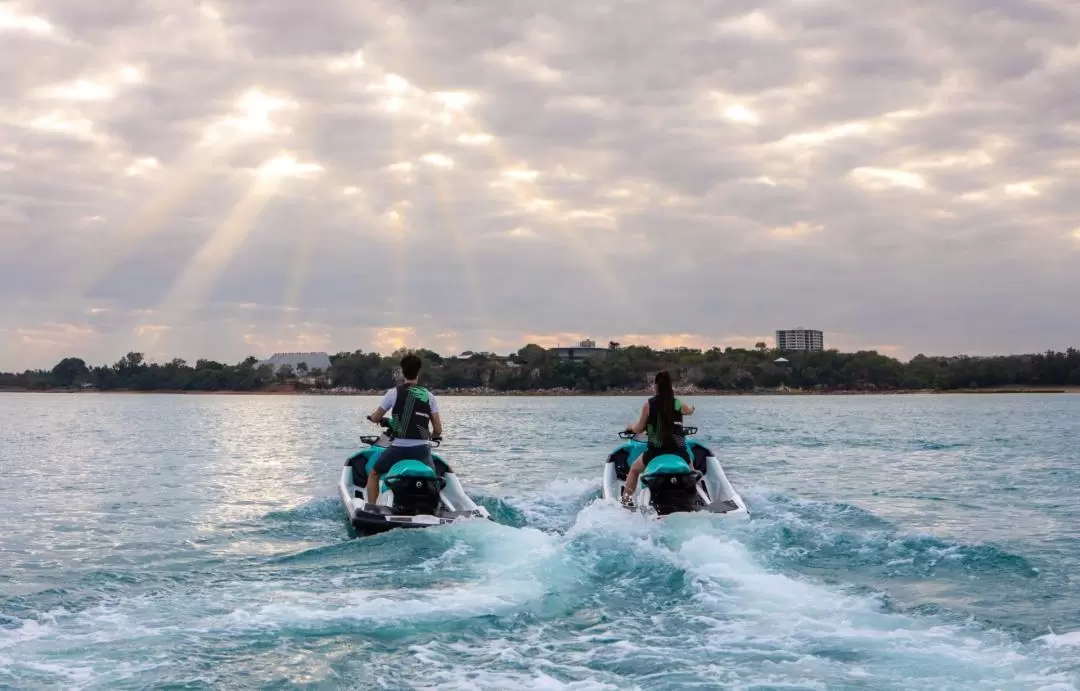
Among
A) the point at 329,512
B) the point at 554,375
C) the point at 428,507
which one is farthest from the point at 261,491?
the point at 554,375

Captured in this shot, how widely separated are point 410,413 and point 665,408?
3.69 m

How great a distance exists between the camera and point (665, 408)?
13.3 m

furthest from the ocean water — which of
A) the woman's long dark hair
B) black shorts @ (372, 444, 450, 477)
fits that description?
the woman's long dark hair

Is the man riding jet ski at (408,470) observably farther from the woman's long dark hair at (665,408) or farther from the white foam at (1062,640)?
the white foam at (1062,640)

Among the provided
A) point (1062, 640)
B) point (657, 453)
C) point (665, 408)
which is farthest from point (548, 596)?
point (665, 408)

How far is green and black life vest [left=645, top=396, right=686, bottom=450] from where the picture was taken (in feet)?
43.6

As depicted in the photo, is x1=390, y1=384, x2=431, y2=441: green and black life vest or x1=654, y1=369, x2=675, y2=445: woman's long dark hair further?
x1=654, y1=369, x2=675, y2=445: woman's long dark hair

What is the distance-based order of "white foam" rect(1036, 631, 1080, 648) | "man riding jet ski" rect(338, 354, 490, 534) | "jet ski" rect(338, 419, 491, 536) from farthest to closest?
"man riding jet ski" rect(338, 354, 490, 534), "jet ski" rect(338, 419, 491, 536), "white foam" rect(1036, 631, 1080, 648)

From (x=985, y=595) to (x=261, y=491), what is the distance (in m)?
16.5

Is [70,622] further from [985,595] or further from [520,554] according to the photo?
[985,595]

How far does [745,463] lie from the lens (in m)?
30.3

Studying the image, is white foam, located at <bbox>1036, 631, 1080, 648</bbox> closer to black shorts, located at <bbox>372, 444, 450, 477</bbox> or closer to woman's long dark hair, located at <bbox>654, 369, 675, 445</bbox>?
woman's long dark hair, located at <bbox>654, 369, 675, 445</bbox>

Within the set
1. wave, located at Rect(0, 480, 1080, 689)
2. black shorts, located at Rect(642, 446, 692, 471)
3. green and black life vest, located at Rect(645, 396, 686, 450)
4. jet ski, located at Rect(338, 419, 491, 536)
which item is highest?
green and black life vest, located at Rect(645, 396, 686, 450)

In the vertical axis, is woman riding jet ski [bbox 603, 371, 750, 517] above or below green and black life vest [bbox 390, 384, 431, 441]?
below
